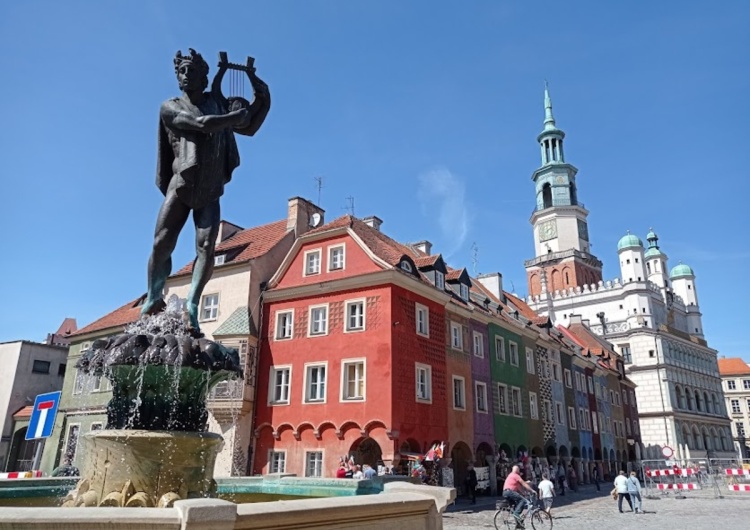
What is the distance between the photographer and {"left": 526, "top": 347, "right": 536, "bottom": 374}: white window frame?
115ft

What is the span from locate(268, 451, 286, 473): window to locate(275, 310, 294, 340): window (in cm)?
514

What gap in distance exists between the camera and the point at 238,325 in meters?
26.9

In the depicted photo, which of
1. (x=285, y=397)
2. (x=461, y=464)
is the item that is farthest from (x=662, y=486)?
(x=285, y=397)

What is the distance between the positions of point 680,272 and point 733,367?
29875mm

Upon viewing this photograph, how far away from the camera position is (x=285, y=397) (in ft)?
86.2

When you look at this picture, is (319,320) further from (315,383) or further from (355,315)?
(315,383)

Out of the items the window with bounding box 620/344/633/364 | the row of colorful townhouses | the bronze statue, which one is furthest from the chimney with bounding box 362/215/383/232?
the window with bounding box 620/344/633/364

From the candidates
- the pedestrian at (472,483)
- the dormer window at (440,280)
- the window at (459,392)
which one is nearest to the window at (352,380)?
the window at (459,392)

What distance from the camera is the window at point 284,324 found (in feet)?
89.4

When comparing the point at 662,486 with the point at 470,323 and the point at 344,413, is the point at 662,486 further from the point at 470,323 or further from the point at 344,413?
the point at 344,413

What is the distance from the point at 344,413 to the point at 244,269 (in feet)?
28.8

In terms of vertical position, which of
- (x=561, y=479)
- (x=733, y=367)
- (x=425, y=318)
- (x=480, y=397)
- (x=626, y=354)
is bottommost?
(x=561, y=479)

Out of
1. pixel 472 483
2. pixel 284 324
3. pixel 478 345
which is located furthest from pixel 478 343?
pixel 284 324

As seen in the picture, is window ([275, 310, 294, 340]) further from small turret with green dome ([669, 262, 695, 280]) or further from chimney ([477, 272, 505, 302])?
small turret with green dome ([669, 262, 695, 280])
